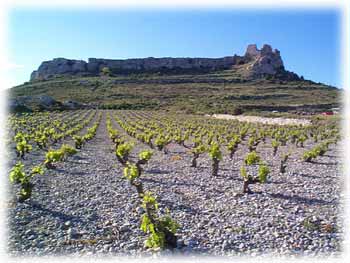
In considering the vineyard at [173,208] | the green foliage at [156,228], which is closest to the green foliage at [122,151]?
the vineyard at [173,208]

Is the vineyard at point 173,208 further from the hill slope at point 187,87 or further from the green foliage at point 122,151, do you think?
the hill slope at point 187,87

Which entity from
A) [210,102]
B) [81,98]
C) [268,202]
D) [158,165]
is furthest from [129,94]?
[268,202]

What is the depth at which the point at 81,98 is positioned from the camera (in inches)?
3398

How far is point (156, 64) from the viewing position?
138m

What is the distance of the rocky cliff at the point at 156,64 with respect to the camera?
13112cm

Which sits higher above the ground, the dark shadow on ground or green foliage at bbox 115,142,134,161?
green foliage at bbox 115,142,134,161

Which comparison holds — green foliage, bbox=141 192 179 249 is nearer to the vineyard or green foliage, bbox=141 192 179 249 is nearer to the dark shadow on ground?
the vineyard

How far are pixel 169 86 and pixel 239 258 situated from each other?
9573cm

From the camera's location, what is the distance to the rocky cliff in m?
131

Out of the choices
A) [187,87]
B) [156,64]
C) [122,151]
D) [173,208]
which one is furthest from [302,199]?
[156,64]

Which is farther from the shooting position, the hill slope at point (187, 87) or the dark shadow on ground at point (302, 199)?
the hill slope at point (187, 87)

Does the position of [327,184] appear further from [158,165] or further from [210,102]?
[210,102]

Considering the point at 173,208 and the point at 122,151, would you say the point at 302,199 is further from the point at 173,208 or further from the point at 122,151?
the point at 122,151

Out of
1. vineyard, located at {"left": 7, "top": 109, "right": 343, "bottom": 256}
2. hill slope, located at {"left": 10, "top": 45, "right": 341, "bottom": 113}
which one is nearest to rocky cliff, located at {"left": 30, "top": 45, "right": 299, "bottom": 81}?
hill slope, located at {"left": 10, "top": 45, "right": 341, "bottom": 113}
